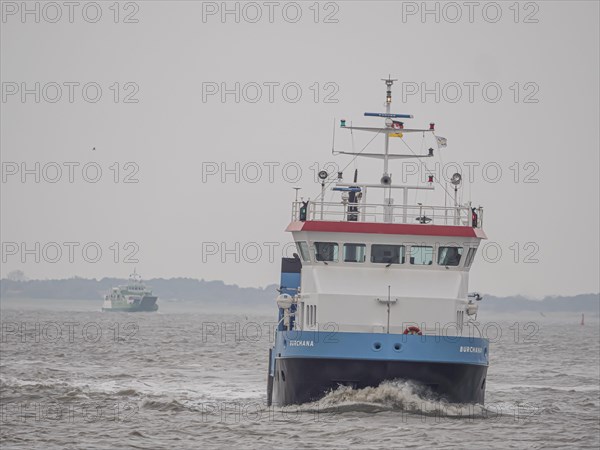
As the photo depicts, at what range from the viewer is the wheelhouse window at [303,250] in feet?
110

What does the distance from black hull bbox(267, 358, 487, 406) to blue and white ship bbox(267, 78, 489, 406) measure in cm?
2

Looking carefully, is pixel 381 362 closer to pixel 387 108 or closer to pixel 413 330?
pixel 413 330

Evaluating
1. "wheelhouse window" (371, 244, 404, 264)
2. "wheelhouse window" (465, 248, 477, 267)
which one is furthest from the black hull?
"wheelhouse window" (371, 244, 404, 264)

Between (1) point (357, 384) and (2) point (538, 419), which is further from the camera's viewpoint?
(2) point (538, 419)

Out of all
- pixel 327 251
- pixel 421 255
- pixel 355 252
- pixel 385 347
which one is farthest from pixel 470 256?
pixel 385 347

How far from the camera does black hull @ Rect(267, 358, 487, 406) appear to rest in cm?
3066

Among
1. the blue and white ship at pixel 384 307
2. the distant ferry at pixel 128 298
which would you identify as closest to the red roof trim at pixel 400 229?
the blue and white ship at pixel 384 307

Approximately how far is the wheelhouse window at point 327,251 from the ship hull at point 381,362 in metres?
2.42

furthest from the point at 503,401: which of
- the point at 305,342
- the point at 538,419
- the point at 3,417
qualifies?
the point at 3,417

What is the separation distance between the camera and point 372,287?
32.5 meters

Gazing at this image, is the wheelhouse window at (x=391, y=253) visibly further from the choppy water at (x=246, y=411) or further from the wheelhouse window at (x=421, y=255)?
the choppy water at (x=246, y=411)

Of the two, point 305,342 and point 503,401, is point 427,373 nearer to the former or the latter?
point 305,342

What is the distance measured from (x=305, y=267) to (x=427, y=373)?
4.94m

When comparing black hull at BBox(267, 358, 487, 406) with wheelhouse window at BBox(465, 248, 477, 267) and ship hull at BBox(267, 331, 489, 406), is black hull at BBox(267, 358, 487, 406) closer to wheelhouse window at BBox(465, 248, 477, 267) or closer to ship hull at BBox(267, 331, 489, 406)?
ship hull at BBox(267, 331, 489, 406)
